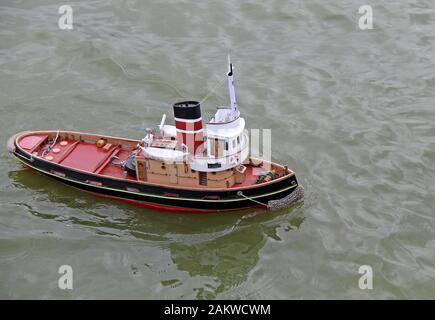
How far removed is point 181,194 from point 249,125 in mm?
7496

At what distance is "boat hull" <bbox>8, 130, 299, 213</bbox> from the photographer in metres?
24.3

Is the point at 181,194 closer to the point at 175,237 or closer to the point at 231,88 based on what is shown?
the point at 175,237

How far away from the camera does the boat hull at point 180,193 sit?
79.7 ft

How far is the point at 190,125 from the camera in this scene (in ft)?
78.9

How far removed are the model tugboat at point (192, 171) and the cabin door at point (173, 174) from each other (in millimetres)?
25

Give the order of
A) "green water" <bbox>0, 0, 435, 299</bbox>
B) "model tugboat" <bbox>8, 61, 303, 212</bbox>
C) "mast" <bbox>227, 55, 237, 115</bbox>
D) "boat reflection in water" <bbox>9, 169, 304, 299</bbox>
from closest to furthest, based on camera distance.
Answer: "boat reflection in water" <bbox>9, 169, 304, 299</bbox>
"green water" <bbox>0, 0, 435, 299</bbox>
"mast" <bbox>227, 55, 237, 115</bbox>
"model tugboat" <bbox>8, 61, 303, 212</bbox>

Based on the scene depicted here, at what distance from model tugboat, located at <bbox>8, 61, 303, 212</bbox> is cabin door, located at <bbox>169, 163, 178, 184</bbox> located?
2 centimetres

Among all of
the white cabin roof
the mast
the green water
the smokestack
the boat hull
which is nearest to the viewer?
the green water

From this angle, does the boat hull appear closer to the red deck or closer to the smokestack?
the red deck

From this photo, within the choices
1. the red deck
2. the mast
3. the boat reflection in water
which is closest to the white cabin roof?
the mast

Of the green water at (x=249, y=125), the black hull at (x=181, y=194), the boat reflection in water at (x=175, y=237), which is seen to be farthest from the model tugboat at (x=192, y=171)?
the green water at (x=249, y=125)

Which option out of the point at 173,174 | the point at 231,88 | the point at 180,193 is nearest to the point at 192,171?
the point at 173,174

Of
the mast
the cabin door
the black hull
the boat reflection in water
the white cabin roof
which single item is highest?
the mast

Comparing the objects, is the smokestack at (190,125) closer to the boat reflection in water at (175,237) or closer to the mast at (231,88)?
the mast at (231,88)
